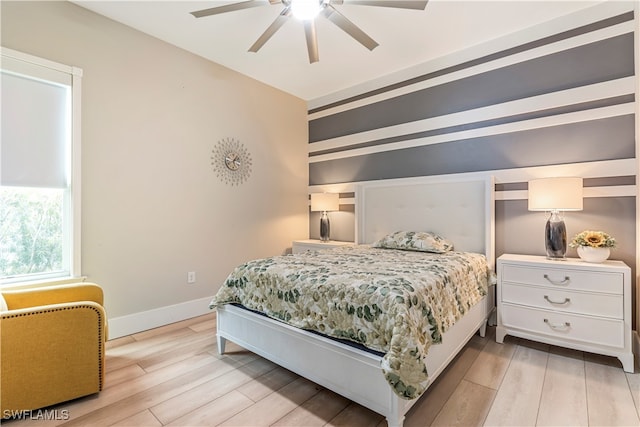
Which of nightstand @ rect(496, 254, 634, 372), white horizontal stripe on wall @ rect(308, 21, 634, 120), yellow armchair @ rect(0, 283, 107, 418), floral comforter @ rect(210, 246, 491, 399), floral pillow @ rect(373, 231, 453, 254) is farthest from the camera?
floral pillow @ rect(373, 231, 453, 254)

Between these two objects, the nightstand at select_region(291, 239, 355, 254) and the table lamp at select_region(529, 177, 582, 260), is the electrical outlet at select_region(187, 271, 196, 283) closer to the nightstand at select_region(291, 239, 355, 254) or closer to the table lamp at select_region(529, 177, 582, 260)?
the nightstand at select_region(291, 239, 355, 254)

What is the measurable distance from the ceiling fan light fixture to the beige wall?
5.45 ft

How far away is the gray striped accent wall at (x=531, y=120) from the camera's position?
2.32 m

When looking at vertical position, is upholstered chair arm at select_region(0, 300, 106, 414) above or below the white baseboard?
above

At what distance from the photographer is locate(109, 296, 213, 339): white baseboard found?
2623mm

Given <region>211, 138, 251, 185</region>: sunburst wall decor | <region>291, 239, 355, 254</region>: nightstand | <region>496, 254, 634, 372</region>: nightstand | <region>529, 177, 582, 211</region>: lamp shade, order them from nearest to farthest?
<region>496, 254, 634, 372</region>: nightstand
<region>529, 177, 582, 211</region>: lamp shade
<region>211, 138, 251, 185</region>: sunburst wall decor
<region>291, 239, 355, 254</region>: nightstand

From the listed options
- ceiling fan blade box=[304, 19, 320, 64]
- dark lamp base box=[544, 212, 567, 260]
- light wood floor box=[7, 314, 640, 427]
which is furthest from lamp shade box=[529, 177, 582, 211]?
ceiling fan blade box=[304, 19, 320, 64]

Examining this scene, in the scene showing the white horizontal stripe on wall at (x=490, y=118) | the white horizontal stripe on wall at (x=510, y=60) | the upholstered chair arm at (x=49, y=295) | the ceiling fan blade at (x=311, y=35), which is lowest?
the upholstered chair arm at (x=49, y=295)

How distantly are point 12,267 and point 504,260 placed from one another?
3.81 metres

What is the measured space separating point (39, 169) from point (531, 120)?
4089 millimetres

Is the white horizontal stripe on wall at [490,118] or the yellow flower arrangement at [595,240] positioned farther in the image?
the white horizontal stripe on wall at [490,118]

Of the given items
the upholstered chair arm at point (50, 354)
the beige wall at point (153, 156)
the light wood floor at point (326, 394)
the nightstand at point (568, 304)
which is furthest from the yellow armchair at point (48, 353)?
the nightstand at point (568, 304)

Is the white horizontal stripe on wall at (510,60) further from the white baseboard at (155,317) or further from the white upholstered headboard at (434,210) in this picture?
the white baseboard at (155,317)

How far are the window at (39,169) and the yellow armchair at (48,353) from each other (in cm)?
57
